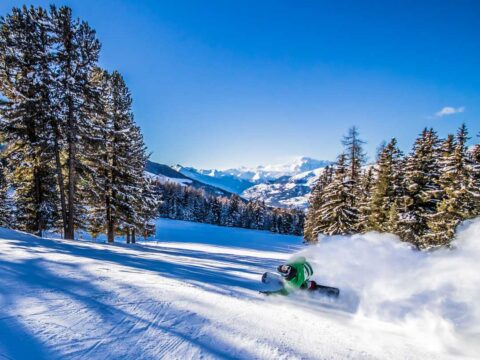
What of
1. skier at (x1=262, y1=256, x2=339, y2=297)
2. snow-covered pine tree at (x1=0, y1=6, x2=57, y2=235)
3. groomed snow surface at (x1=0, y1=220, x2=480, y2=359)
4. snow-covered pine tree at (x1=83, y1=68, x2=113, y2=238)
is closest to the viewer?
groomed snow surface at (x1=0, y1=220, x2=480, y2=359)

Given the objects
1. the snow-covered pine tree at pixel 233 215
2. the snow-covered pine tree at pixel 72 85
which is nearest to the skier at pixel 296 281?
the snow-covered pine tree at pixel 72 85

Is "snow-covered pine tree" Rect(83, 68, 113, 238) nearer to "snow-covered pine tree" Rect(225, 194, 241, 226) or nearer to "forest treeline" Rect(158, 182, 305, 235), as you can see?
"forest treeline" Rect(158, 182, 305, 235)

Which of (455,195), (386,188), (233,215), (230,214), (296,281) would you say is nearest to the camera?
(296,281)

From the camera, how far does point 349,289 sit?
738 cm

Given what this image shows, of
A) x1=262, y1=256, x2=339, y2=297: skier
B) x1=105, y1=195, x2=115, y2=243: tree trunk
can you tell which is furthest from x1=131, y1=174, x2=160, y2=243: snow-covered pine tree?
x1=262, y1=256, x2=339, y2=297: skier

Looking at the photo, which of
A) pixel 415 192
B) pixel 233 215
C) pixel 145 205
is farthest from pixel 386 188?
pixel 233 215

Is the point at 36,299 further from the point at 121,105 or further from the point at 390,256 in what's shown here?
→ the point at 121,105

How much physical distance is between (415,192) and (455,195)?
121 inches

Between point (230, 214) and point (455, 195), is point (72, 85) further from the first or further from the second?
point (230, 214)

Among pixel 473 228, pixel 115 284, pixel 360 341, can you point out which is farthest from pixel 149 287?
pixel 473 228

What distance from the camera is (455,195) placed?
18266 mm

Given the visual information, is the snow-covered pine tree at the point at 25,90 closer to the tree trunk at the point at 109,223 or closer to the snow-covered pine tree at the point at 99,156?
the snow-covered pine tree at the point at 99,156

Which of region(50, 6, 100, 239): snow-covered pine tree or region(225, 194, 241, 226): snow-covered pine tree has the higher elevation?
region(50, 6, 100, 239): snow-covered pine tree

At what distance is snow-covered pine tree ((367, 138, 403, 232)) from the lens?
23094mm
